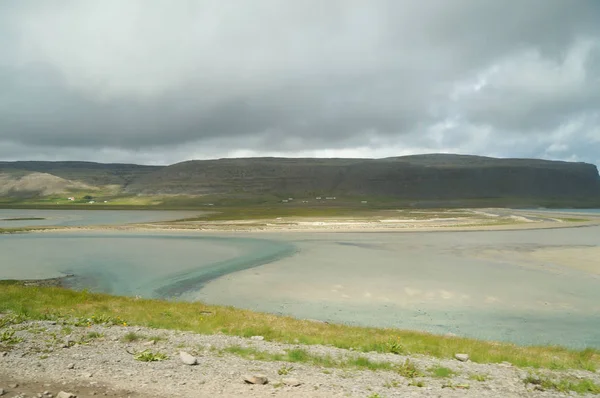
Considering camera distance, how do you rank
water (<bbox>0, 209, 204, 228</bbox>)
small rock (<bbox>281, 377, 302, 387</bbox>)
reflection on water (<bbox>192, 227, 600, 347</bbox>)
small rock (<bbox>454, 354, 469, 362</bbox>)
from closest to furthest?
1. small rock (<bbox>281, 377, 302, 387</bbox>)
2. small rock (<bbox>454, 354, 469, 362</bbox>)
3. reflection on water (<bbox>192, 227, 600, 347</bbox>)
4. water (<bbox>0, 209, 204, 228</bbox>)

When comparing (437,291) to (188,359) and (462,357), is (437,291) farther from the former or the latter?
(188,359)

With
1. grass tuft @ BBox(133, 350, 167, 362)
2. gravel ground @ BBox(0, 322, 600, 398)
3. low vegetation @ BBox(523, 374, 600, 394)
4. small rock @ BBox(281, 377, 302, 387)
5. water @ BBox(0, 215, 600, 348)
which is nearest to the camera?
gravel ground @ BBox(0, 322, 600, 398)

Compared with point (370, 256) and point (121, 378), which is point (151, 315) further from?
point (370, 256)

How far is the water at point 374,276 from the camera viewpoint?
21.8 meters

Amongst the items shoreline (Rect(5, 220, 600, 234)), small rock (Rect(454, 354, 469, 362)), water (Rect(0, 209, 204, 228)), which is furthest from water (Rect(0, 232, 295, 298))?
water (Rect(0, 209, 204, 228))

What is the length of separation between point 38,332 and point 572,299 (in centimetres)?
2639

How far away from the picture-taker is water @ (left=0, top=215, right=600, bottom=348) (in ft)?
A: 71.4

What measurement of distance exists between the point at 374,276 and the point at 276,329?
17885 millimetres

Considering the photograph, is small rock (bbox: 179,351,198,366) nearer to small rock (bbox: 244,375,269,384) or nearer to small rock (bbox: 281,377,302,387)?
small rock (bbox: 244,375,269,384)

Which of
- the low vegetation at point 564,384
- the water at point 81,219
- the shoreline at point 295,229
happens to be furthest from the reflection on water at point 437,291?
the water at point 81,219

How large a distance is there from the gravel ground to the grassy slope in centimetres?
96

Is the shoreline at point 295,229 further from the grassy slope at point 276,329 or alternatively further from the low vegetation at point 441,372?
the low vegetation at point 441,372

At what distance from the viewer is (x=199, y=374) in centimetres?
1062

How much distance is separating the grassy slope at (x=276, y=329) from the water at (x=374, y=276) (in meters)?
3.92
